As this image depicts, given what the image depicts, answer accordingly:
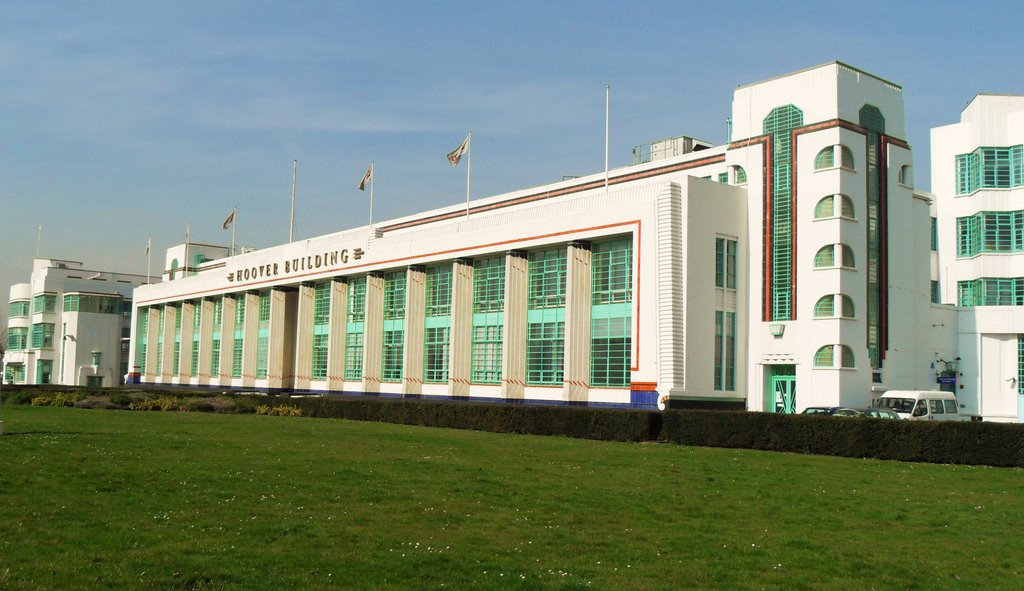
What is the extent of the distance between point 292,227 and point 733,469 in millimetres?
53557

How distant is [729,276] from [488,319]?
14.1 meters

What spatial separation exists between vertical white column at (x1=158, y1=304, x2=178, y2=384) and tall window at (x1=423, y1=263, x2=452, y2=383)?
130 ft

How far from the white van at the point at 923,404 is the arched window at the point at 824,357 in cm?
350

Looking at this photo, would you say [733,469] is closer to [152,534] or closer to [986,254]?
[152,534]

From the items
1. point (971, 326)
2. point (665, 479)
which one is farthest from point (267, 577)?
point (971, 326)

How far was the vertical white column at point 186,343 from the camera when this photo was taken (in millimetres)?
83375

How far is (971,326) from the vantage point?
157ft

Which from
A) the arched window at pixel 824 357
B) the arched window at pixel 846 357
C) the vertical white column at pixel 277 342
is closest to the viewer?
the arched window at pixel 846 357

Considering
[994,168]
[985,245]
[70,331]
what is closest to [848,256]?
[985,245]

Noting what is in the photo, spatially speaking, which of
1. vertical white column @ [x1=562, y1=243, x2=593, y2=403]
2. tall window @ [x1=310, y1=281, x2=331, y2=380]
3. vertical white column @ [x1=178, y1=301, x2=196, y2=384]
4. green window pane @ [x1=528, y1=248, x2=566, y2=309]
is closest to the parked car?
vertical white column @ [x1=562, y1=243, x2=593, y2=403]

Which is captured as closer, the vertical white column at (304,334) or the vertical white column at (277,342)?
the vertical white column at (304,334)

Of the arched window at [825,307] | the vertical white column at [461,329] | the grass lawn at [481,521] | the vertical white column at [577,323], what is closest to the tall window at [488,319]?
the vertical white column at [461,329]

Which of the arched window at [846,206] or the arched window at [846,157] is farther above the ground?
the arched window at [846,157]

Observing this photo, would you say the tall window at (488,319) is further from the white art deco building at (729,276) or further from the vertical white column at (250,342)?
the vertical white column at (250,342)
